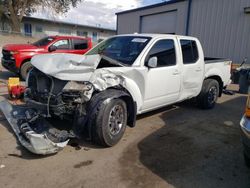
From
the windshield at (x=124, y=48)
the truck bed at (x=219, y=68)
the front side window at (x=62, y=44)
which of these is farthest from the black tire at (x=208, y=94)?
the front side window at (x=62, y=44)

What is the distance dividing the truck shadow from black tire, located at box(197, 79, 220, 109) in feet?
2.42

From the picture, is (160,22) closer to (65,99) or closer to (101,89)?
(101,89)

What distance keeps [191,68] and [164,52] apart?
98cm

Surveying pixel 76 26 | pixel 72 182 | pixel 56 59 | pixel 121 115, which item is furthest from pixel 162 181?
pixel 76 26

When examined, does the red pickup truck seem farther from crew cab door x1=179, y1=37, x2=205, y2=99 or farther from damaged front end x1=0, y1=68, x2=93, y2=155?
crew cab door x1=179, y1=37, x2=205, y2=99

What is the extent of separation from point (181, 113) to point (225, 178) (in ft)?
9.62

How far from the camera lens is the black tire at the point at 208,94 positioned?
6.14 meters

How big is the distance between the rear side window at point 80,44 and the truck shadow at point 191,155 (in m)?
6.25

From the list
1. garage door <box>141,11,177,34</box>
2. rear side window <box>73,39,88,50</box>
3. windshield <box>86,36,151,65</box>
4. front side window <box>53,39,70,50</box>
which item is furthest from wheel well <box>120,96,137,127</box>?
garage door <box>141,11,177,34</box>

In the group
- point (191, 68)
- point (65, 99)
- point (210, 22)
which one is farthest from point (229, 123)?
point (210, 22)

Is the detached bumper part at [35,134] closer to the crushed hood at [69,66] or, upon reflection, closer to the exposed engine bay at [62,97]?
the exposed engine bay at [62,97]

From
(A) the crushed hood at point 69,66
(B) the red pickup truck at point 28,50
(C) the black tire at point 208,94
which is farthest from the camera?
(B) the red pickup truck at point 28,50

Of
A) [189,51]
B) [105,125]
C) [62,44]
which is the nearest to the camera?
[105,125]

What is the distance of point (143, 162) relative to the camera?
3393 millimetres
